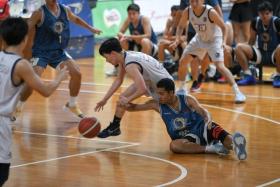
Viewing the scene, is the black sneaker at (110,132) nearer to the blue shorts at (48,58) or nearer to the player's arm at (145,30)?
the blue shorts at (48,58)

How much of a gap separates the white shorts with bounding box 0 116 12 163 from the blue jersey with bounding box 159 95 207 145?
263 centimetres

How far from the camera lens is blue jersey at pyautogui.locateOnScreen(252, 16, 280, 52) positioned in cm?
1274

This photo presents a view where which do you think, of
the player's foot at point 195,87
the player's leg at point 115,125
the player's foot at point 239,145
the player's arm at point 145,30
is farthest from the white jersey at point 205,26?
the player's foot at point 239,145

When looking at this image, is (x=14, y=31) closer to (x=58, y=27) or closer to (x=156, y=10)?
(x=58, y=27)

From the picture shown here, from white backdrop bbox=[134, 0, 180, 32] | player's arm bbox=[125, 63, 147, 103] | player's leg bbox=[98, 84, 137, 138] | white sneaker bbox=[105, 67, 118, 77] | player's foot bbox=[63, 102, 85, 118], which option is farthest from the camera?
white backdrop bbox=[134, 0, 180, 32]

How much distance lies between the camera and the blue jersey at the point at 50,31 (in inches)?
363

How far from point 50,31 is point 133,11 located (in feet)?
15.4

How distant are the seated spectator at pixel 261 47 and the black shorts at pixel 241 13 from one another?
155 centimetres

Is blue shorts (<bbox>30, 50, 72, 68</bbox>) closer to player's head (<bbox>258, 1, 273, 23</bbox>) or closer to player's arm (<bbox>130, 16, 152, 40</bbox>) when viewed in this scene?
player's head (<bbox>258, 1, 273, 23</bbox>)

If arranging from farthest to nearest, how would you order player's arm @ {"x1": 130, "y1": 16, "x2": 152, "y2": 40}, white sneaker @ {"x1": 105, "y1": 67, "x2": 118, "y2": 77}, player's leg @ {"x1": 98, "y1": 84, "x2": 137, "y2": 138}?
white sneaker @ {"x1": 105, "y1": 67, "x2": 118, "y2": 77}
player's arm @ {"x1": 130, "y1": 16, "x2": 152, "y2": 40}
player's leg @ {"x1": 98, "y1": 84, "x2": 137, "y2": 138}

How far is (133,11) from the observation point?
13766mm

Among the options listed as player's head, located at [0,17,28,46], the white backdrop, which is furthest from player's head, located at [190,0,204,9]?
the white backdrop

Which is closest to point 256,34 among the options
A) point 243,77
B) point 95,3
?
point 243,77

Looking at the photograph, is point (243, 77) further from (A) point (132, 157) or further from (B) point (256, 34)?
(A) point (132, 157)
